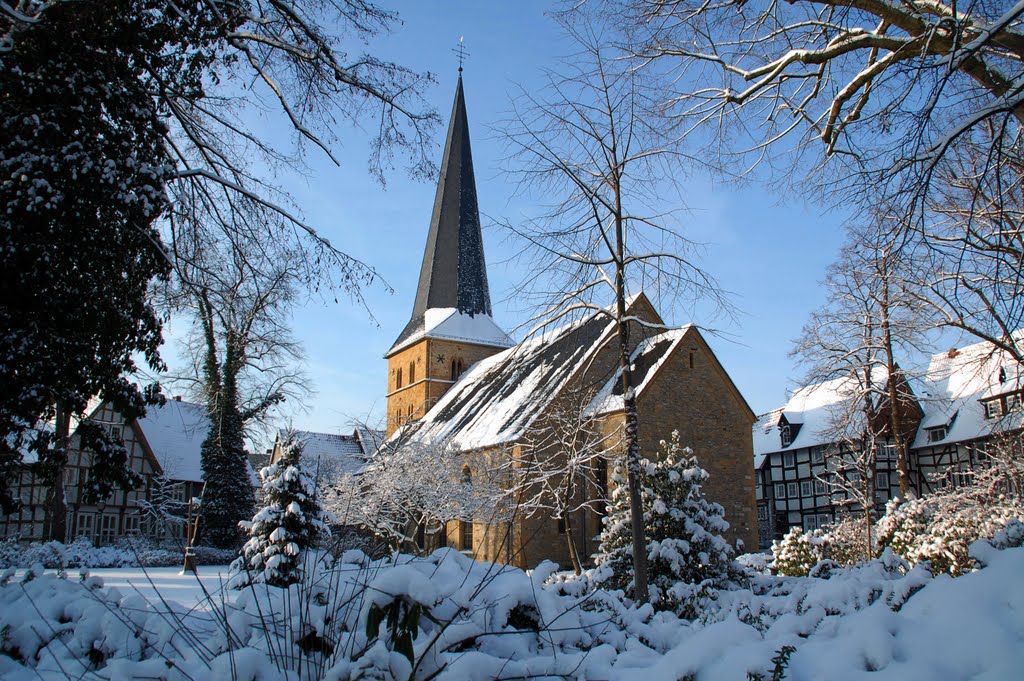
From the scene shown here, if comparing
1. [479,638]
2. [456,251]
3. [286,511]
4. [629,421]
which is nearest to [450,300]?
[456,251]

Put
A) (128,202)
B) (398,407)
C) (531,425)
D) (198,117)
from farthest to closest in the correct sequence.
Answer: (398,407) → (531,425) → (198,117) → (128,202)

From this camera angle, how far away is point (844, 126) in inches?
294

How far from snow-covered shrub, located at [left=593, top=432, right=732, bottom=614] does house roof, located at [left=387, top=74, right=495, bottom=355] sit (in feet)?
82.6

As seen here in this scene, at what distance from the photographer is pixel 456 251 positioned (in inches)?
1543

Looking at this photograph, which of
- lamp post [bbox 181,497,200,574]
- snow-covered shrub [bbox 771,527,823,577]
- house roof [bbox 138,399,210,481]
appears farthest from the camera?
house roof [bbox 138,399,210,481]

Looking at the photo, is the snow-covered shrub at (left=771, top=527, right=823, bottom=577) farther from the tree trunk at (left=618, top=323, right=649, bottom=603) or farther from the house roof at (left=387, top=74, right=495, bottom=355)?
the house roof at (left=387, top=74, right=495, bottom=355)

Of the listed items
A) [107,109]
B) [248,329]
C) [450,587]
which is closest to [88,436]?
[248,329]

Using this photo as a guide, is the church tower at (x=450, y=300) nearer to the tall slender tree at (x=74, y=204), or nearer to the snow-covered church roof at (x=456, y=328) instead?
the snow-covered church roof at (x=456, y=328)

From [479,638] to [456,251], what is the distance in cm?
3654

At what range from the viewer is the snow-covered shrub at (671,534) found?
12273 millimetres

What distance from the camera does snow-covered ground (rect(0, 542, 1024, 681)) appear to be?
274cm

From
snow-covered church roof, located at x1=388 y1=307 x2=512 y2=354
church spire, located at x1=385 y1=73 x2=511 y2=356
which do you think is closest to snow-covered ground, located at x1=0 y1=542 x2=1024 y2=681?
snow-covered church roof, located at x1=388 y1=307 x2=512 y2=354

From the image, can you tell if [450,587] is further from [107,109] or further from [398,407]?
[398,407]

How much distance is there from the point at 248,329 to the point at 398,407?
31977mm
